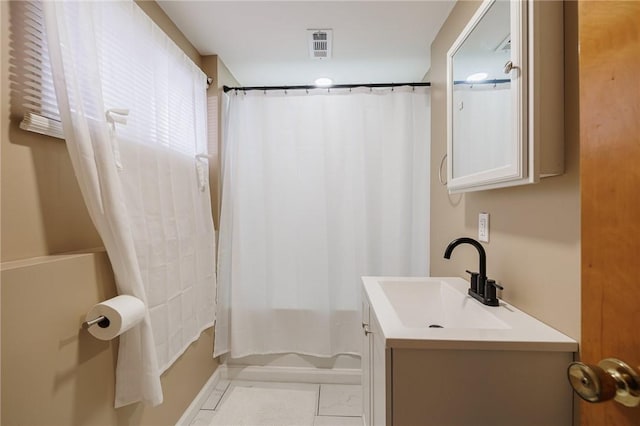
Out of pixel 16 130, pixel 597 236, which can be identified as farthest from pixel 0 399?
pixel 597 236

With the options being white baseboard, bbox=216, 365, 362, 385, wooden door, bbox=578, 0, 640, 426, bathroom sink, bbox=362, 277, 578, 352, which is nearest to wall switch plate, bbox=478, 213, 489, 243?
bathroom sink, bbox=362, 277, 578, 352

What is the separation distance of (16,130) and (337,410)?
6.98ft

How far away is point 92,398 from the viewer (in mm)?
1056

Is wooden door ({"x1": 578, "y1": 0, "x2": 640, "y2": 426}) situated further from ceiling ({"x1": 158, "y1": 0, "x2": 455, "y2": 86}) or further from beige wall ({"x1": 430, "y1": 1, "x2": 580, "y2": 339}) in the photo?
ceiling ({"x1": 158, "y1": 0, "x2": 455, "y2": 86})

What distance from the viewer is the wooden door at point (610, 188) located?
45cm

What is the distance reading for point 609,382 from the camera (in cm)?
46

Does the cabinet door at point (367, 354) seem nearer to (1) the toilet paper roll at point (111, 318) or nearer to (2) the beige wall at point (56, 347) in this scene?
(1) the toilet paper roll at point (111, 318)

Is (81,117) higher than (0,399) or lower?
higher

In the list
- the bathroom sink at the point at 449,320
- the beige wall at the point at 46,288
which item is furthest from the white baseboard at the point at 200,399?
A: the bathroom sink at the point at 449,320

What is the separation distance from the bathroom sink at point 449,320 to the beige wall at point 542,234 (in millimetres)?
65

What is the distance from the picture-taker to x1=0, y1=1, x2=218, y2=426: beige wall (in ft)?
2.60

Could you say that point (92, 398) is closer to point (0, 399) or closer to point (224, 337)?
point (0, 399)

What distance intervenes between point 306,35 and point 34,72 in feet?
4.60

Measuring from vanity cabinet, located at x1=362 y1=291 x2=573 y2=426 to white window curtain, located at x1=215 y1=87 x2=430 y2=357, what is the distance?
4.32ft
